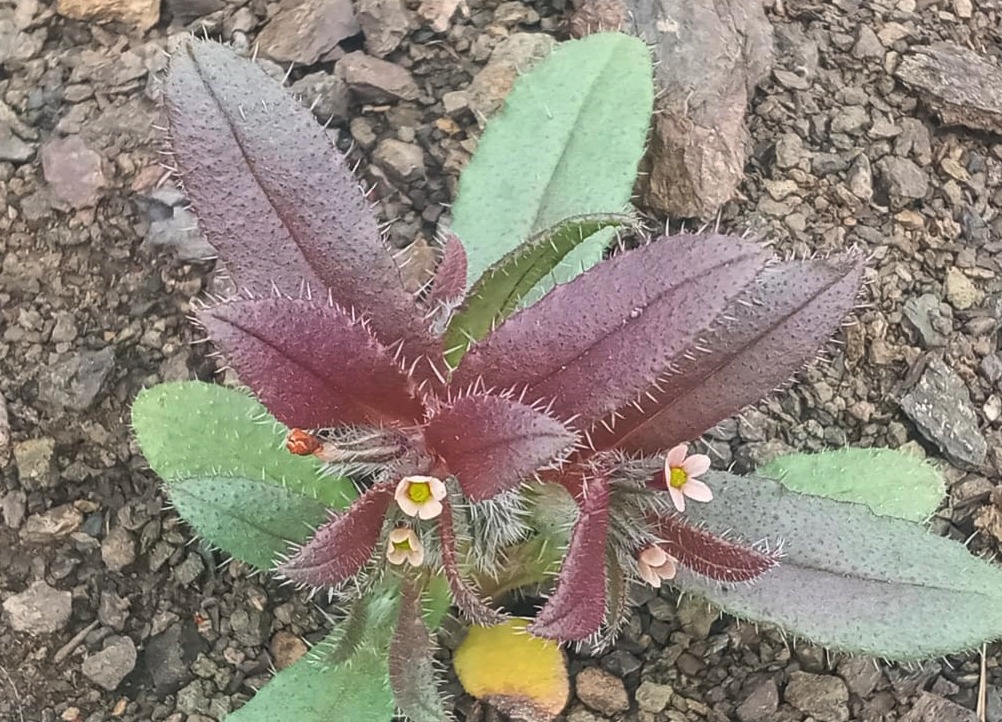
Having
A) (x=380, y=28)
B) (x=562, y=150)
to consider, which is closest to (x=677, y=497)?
(x=562, y=150)

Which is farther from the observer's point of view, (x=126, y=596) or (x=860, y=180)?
(x=860, y=180)

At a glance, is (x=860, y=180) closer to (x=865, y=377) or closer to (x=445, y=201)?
(x=865, y=377)

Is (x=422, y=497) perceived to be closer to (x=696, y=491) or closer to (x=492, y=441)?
(x=492, y=441)

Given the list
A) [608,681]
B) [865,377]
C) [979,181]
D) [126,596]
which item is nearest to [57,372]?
[126,596]

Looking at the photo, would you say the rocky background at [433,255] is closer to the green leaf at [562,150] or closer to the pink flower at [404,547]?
the green leaf at [562,150]

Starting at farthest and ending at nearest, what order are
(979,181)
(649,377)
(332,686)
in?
(979,181), (332,686), (649,377)

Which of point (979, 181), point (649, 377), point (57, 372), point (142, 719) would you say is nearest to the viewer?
point (649, 377)

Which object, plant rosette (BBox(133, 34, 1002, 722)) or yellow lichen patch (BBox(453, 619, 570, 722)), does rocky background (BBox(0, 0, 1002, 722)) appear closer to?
yellow lichen patch (BBox(453, 619, 570, 722))
